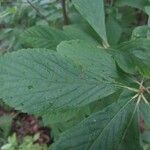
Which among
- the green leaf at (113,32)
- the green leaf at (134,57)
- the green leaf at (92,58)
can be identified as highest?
the green leaf at (92,58)

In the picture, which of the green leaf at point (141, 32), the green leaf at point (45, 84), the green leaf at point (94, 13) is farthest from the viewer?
the green leaf at point (141, 32)

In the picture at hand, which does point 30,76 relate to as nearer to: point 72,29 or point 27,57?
point 27,57

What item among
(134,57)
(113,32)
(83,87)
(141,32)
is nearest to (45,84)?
(83,87)

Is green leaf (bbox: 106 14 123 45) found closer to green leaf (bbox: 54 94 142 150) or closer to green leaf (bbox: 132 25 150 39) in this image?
green leaf (bbox: 132 25 150 39)

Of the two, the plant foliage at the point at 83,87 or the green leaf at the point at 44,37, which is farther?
the green leaf at the point at 44,37

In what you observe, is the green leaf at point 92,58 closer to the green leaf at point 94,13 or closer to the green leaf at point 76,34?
the green leaf at point 94,13

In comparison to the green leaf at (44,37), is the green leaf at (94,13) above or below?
above

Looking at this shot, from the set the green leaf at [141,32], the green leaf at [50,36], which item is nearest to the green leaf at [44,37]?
the green leaf at [50,36]

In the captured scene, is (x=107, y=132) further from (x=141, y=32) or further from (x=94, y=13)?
(x=141, y=32)

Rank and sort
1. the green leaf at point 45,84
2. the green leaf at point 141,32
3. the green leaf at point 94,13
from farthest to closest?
the green leaf at point 141,32, the green leaf at point 94,13, the green leaf at point 45,84
